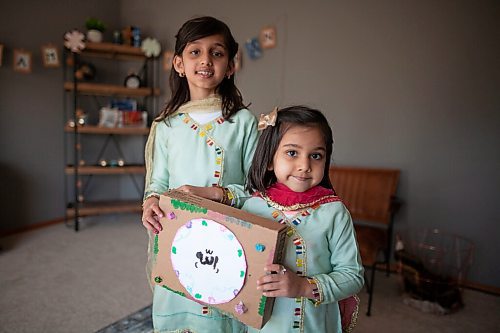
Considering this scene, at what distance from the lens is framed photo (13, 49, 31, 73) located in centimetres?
320

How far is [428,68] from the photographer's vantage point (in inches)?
102

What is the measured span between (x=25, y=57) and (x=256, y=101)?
2070mm

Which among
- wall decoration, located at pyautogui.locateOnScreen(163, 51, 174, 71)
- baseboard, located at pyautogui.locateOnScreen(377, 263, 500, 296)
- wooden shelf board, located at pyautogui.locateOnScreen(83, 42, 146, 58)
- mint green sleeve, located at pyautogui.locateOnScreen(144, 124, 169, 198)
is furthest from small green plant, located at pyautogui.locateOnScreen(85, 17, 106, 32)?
baseboard, located at pyautogui.locateOnScreen(377, 263, 500, 296)

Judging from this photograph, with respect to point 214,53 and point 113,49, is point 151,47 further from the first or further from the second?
point 214,53

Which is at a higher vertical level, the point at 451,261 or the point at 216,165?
the point at 216,165

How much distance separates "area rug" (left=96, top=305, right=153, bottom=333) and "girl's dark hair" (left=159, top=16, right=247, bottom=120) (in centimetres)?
123

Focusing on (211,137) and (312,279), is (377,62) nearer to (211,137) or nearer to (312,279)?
(211,137)

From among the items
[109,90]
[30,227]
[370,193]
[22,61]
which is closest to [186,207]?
[370,193]

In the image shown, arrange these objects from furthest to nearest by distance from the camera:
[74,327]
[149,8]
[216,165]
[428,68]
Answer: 1. [149,8]
2. [428,68]
3. [74,327]
4. [216,165]

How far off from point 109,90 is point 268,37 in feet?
5.25

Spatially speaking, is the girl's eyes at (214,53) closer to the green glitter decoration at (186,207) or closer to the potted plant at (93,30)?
the green glitter decoration at (186,207)

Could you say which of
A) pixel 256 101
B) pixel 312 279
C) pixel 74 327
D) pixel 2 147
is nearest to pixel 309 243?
pixel 312 279

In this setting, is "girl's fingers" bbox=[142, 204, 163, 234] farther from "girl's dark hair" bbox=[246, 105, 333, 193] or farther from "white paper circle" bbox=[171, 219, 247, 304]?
"girl's dark hair" bbox=[246, 105, 333, 193]

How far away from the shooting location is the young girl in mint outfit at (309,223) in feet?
2.66
